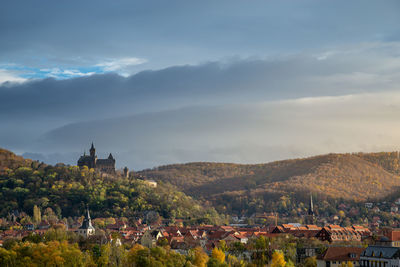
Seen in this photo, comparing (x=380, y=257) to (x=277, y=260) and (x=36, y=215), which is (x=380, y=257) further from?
(x=36, y=215)

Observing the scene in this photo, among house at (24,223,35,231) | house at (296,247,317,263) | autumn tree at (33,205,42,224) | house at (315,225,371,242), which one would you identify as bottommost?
house at (296,247,317,263)

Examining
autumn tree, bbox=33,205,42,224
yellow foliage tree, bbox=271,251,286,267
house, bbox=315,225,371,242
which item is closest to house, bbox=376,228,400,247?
house, bbox=315,225,371,242

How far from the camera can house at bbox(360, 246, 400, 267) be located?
9775 cm

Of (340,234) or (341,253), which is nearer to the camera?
(341,253)

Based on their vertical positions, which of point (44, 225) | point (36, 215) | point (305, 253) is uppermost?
point (36, 215)

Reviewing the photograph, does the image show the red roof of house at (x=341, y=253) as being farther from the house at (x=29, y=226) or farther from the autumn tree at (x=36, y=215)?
the autumn tree at (x=36, y=215)

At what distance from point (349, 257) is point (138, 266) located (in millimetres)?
29796

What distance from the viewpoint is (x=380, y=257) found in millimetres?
99062

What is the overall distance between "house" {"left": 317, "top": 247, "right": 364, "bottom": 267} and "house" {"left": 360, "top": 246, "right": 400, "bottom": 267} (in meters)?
1.21

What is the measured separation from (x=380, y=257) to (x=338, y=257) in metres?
5.99

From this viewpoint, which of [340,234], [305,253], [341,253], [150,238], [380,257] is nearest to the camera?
[380,257]

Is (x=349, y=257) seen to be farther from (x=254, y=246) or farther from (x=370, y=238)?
(x=370, y=238)

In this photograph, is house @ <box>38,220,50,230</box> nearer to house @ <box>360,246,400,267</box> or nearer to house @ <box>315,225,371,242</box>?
house @ <box>315,225,371,242</box>

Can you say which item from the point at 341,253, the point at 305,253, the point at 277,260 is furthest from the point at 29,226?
the point at 341,253
